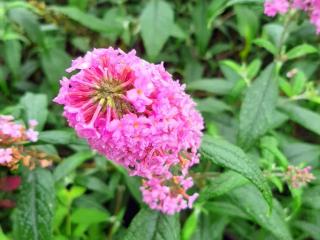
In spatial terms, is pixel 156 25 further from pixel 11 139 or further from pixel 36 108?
pixel 11 139

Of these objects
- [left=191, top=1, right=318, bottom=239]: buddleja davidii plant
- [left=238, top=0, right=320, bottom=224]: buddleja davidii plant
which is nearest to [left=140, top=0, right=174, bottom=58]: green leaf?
[left=191, top=1, right=318, bottom=239]: buddleja davidii plant

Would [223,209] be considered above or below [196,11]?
below

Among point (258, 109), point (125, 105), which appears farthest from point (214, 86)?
point (125, 105)

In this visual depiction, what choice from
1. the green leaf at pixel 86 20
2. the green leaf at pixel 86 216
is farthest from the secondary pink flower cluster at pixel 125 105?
the green leaf at pixel 86 20

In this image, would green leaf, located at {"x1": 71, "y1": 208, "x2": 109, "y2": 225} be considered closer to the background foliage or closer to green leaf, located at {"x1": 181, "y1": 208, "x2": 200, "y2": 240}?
the background foliage

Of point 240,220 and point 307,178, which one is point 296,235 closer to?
point 240,220

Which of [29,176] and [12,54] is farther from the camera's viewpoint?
[12,54]

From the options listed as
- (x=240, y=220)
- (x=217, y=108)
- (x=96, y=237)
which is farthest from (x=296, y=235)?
(x=96, y=237)
